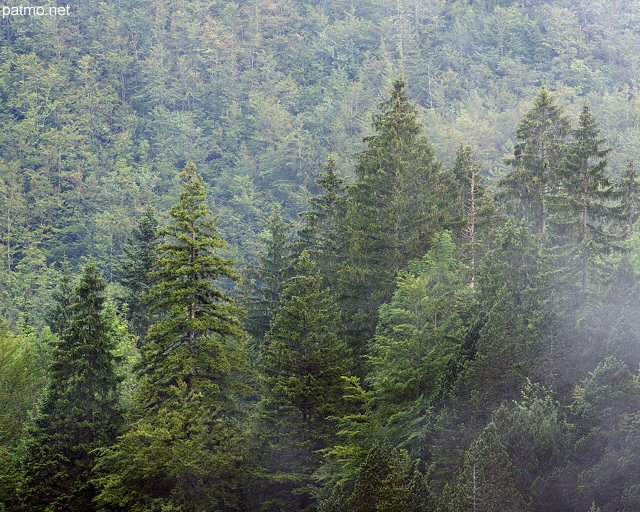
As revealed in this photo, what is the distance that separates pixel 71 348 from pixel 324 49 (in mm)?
108226

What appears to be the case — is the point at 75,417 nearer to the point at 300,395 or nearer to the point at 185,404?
the point at 185,404

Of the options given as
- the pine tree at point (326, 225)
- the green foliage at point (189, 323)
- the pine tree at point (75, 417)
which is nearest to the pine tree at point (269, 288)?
the pine tree at point (326, 225)

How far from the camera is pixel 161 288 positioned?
23.5 m

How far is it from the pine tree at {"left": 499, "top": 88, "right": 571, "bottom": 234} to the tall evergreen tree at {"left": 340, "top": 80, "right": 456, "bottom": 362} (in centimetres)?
297

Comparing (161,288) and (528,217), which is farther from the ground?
(528,217)

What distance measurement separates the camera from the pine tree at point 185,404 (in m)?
22.5

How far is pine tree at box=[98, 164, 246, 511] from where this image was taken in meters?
22.5

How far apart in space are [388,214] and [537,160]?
741 centimetres

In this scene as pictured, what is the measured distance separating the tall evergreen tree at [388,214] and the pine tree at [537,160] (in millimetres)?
2972

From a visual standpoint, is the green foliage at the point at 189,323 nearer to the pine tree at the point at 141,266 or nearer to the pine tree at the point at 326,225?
the pine tree at the point at 326,225

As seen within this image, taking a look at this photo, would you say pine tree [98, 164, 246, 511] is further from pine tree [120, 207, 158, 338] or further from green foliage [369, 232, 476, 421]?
pine tree [120, 207, 158, 338]

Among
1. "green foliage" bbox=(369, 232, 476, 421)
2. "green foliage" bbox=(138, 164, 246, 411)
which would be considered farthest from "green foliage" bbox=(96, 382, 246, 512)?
"green foliage" bbox=(369, 232, 476, 421)

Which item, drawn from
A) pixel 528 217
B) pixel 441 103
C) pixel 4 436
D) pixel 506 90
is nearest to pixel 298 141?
pixel 441 103

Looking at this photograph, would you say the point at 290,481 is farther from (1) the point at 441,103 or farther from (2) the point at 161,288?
(1) the point at 441,103
